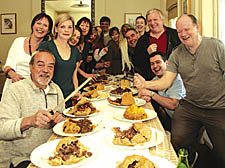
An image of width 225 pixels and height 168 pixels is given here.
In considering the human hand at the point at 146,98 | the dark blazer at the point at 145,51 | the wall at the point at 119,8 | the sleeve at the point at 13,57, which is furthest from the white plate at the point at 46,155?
the wall at the point at 119,8

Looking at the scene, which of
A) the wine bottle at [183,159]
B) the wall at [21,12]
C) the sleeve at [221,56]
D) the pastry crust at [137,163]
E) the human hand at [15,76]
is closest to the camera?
the wine bottle at [183,159]

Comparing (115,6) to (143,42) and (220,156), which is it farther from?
(220,156)

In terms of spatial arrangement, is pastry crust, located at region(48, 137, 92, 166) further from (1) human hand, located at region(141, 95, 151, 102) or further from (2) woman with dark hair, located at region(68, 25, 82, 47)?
(2) woman with dark hair, located at region(68, 25, 82, 47)

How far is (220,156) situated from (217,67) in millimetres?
794

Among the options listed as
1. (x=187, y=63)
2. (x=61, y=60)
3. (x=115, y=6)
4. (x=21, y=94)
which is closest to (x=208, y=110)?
(x=187, y=63)

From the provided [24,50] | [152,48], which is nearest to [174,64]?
[152,48]

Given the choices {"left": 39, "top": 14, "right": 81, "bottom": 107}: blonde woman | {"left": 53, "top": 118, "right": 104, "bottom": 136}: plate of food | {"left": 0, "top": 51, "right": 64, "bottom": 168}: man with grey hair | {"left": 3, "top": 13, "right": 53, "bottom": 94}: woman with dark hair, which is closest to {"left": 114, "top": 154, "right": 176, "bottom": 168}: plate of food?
{"left": 53, "top": 118, "right": 104, "bottom": 136}: plate of food

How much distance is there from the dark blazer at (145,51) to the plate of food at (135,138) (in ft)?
6.50

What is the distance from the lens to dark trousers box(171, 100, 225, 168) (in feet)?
6.99

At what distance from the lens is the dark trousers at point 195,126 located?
2.13m

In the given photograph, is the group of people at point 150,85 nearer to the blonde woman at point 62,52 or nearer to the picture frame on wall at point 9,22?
the blonde woman at point 62,52

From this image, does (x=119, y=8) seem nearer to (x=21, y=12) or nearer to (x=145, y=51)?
(x=21, y=12)

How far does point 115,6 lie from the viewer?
6.12 metres

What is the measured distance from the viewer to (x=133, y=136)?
1.22 metres
